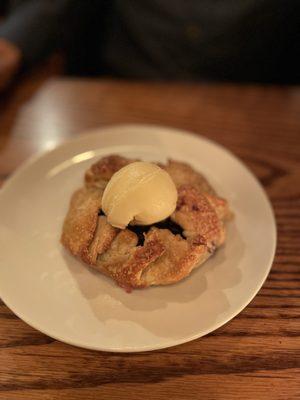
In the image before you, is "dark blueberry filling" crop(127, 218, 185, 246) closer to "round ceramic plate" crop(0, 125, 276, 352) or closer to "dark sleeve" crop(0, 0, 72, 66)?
"round ceramic plate" crop(0, 125, 276, 352)

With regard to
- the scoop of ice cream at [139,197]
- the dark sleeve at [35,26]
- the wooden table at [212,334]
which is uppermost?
the dark sleeve at [35,26]

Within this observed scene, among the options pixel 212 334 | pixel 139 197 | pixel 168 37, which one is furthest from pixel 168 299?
pixel 168 37

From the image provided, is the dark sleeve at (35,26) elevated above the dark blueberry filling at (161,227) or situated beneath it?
elevated above

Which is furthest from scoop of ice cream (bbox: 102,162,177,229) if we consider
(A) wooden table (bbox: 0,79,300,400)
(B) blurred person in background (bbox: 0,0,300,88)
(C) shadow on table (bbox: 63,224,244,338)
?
(B) blurred person in background (bbox: 0,0,300,88)

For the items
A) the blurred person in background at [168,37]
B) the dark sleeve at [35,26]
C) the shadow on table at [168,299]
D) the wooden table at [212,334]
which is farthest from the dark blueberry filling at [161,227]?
the dark sleeve at [35,26]

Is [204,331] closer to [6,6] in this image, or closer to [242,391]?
[242,391]

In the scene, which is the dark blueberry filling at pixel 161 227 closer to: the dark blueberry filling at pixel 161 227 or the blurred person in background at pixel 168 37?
the dark blueberry filling at pixel 161 227

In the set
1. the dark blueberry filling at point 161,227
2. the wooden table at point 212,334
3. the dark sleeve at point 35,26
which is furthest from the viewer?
the dark sleeve at point 35,26
